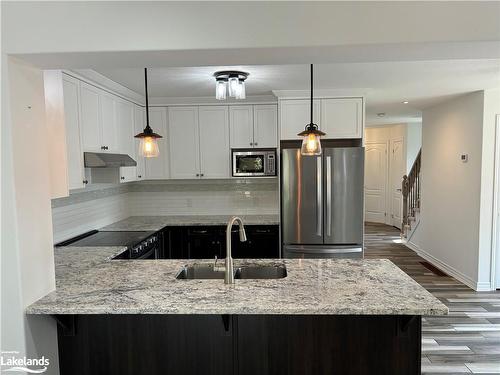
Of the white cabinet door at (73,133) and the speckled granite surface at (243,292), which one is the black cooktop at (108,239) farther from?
the speckled granite surface at (243,292)

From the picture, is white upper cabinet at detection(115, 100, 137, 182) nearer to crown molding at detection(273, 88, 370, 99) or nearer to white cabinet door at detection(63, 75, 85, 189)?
white cabinet door at detection(63, 75, 85, 189)

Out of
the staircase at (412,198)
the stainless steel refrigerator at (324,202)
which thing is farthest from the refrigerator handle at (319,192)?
the staircase at (412,198)

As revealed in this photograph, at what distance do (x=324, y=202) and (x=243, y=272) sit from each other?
5.61ft

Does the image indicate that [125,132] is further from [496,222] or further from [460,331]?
[496,222]

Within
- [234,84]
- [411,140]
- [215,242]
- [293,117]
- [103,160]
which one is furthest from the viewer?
[411,140]

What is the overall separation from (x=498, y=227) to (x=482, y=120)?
132 centimetres

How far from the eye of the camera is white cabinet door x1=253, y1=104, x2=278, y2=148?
4.48 m

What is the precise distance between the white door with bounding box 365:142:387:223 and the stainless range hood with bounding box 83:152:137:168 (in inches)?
267

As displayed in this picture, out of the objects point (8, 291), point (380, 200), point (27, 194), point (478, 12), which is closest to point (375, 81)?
point (478, 12)

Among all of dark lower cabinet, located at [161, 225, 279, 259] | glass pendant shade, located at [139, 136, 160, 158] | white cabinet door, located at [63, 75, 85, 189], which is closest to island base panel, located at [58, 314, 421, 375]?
glass pendant shade, located at [139, 136, 160, 158]

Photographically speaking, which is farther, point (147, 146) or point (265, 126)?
point (265, 126)

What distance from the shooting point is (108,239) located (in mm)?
3545

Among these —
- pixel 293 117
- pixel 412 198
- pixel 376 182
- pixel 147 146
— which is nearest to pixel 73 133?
pixel 147 146

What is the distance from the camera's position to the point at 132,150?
14.0 feet
